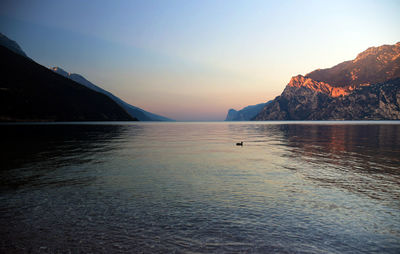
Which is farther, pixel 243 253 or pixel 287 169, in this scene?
pixel 287 169

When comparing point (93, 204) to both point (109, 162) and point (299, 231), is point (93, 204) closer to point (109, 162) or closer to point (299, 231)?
point (299, 231)

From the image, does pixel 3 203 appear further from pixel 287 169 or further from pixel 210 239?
pixel 287 169

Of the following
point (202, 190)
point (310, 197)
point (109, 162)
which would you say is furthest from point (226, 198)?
point (109, 162)

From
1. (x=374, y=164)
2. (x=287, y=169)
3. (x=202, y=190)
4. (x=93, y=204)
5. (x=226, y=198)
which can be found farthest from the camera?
(x=374, y=164)

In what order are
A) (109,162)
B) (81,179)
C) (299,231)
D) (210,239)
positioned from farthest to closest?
(109,162)
(81,179)
(299,231)
(210,239)

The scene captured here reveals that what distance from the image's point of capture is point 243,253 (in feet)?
28.7

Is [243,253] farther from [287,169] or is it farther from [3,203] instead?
[287,169]

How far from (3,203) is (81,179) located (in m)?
6.60

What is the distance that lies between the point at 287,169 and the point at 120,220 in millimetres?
18453

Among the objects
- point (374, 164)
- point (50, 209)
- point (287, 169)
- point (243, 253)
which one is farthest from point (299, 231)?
point (374, 164)

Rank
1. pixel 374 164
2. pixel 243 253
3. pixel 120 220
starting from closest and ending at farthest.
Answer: pixel 243 253, pixel 120 220, pixel 374 164

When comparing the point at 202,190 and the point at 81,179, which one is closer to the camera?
the point at 202,190

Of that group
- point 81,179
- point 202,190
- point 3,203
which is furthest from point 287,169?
point 3,203

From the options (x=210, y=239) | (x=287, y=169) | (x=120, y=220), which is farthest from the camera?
(x=287, y=169)
